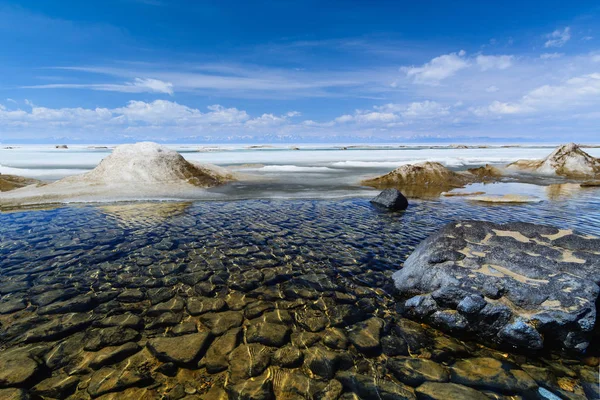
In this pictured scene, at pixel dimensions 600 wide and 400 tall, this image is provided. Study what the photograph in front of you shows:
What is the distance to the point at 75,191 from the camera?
1873cm

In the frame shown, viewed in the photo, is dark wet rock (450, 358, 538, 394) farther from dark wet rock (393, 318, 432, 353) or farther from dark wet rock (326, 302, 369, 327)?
dark wet rock (326, 302, 369, 327)

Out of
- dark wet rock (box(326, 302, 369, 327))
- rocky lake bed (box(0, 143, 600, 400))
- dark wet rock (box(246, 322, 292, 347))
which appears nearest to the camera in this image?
rocky lake bed (box(0, 143, 600, 400))

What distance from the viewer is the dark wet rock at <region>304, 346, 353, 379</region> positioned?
4.70 m

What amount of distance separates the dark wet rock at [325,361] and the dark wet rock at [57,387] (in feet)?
11.3

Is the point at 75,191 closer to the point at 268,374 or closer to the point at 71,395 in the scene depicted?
the point at 71,395

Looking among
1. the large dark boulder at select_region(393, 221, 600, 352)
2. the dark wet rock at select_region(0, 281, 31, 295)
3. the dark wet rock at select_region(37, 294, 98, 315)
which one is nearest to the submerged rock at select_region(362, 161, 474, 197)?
the large dark boulder at select_region(393, 221, 600, 352)

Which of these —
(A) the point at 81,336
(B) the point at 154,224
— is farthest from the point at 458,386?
(B) the point at 154,224

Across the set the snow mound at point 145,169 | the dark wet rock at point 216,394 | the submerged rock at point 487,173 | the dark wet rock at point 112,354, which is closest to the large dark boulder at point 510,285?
the dark wet rock at point 216,394

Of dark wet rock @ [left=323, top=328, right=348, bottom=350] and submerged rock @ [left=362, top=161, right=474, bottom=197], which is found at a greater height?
submerged rock @ [left=362, top=161, right=474, bottom=197]

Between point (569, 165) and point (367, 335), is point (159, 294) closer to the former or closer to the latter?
point (367, 335)

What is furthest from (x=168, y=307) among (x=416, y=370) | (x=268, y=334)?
(x=416, y=370)

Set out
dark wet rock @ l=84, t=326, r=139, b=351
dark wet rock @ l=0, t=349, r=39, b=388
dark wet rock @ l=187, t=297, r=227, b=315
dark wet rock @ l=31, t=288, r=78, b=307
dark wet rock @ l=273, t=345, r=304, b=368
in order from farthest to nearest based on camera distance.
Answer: dark wet rock @ l=31, t=288, r=78, b=307
dark wet rock @ l=187, t=297, r=227, b=315
dark wet rock @ l=84, t=326, r=139, b=351
dark wet rock @ l=273, t=345, r=304, b=368
dark wet rock @ l=0, t=349, r=39, b=388

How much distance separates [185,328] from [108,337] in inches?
51.5

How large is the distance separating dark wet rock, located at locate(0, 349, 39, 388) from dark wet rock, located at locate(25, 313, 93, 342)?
40 centimetres
